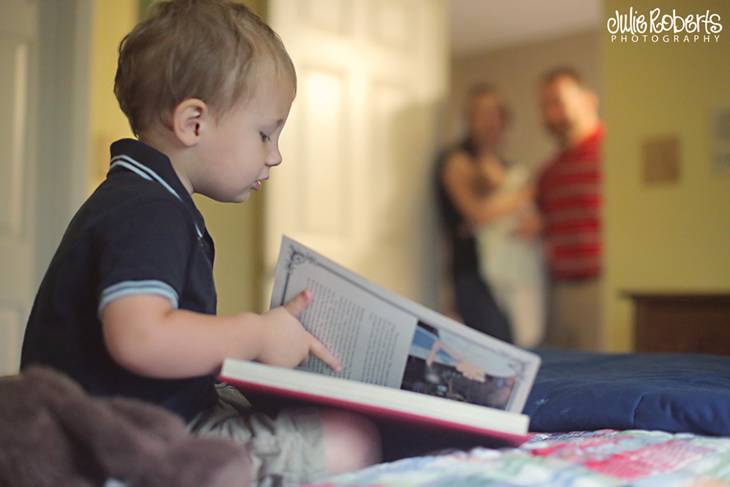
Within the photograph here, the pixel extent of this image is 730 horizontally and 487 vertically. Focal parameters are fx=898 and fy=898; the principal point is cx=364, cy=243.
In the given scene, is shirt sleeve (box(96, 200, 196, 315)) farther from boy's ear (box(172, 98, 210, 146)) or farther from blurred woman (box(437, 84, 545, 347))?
blurred woman (box(437, 84, 545, 347))

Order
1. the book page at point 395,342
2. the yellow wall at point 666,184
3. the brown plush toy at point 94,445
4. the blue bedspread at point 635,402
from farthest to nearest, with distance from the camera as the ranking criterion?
the yellow wall at point 666,184, the blue bedspread at point 635,402, the book page at point 395,342, the brown plush toy at point 94,445

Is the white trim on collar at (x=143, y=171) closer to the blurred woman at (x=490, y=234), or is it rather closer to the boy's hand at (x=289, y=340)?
the boy's hand at (x=289, y=340)

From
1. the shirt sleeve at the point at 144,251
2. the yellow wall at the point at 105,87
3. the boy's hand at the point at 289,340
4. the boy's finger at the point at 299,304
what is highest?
the yellow wall at the point at 105,87

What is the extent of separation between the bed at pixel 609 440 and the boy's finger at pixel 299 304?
0.20 meters

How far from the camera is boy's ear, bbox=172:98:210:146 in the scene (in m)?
0.97

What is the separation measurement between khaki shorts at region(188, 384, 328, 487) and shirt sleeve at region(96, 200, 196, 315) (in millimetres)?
142

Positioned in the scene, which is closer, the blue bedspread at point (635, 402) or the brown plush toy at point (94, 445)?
the brown plush toy at point (94, 445)

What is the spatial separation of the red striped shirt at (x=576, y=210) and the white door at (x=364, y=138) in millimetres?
616

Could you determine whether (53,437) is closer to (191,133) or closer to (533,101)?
(191,133)

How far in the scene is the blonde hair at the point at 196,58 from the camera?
0.96 meters

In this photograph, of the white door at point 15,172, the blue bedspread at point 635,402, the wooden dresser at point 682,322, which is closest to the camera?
the blue bedspread at point 635,402

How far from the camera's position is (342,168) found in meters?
3.87

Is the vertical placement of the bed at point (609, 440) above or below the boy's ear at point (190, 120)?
below

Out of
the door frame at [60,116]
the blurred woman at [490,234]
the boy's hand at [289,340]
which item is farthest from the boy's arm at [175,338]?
the blurred woman at [490,234]
